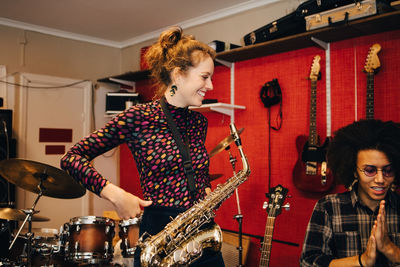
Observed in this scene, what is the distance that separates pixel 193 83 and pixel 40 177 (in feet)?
6.35

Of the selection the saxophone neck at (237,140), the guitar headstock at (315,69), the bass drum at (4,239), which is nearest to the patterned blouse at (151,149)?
the saxophone neck at (237,140)

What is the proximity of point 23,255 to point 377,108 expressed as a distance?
3.28 meters

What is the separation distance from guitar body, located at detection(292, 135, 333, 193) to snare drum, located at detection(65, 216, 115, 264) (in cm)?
176

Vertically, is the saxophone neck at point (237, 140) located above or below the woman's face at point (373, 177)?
above

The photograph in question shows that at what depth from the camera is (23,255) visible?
3.17 m

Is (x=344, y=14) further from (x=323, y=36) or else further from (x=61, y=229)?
(x=61, y=229)

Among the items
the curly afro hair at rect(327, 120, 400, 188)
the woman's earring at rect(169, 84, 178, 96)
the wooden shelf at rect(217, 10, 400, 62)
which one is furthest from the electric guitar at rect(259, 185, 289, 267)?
the woman's earring at rect(169, 84, 178, 96)

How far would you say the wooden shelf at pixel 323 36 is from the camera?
2670 millimetres

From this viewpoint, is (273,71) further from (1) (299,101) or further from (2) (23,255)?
(2) (23,255)

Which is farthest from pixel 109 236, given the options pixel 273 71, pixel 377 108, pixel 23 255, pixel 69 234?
pixel 377 108

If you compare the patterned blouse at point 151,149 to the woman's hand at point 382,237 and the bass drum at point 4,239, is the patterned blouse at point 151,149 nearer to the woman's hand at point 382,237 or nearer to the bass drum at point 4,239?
the woman's hand at point 382,237

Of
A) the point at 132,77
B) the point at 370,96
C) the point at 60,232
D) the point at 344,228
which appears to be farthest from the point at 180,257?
the point at 132,77

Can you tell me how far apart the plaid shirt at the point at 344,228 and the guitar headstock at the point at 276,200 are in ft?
2.81

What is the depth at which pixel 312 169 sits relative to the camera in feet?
9.97
